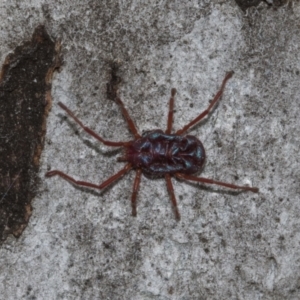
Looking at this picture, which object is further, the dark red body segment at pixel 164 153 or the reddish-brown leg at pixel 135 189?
the dark red body segment at pixel 164 153

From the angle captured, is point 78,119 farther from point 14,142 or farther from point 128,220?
point 128,220

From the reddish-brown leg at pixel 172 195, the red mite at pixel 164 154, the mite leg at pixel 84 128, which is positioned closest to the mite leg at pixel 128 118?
the red mite at pixel 164 154

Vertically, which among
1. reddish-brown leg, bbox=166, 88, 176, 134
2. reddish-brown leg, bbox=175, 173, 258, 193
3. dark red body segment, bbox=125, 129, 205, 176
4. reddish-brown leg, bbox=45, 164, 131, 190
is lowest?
reddish-brown leg, bbox=45, 164, 131, 190

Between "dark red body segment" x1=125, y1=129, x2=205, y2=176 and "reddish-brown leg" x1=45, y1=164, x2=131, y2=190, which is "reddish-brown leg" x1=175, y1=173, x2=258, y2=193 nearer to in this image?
"dark red body segment" x1=125, y1=129, x2=205, y2=176

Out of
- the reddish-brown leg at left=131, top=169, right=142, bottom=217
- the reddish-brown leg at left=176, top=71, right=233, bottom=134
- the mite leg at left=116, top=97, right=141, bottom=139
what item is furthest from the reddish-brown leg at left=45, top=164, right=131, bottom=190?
the reddish-brown leg at left=176, top=71, right=233, bottom=134

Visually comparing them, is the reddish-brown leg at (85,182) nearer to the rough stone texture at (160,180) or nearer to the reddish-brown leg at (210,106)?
the rough stone texture at (160,180)

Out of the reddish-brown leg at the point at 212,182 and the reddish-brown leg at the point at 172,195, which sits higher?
the reddish-brown leg at the point at 212,182

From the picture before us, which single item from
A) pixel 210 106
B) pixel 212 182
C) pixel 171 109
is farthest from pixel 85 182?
pixel 210 106

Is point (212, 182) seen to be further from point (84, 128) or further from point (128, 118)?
point (84, 128)
